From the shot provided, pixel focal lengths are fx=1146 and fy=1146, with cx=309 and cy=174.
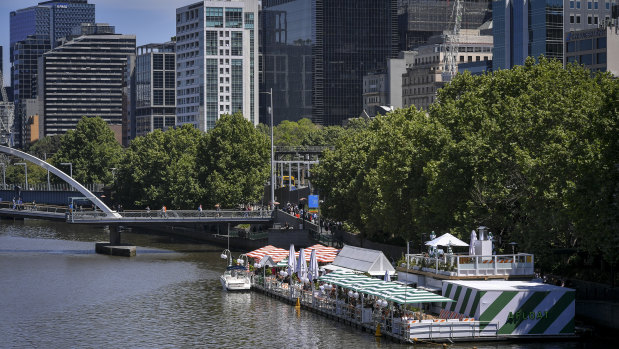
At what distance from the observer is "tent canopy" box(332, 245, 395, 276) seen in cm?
8562

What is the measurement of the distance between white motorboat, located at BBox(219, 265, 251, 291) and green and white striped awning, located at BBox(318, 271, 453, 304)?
608 inches

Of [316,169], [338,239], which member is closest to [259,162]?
[316,169]

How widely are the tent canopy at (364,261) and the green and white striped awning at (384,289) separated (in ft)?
6.60

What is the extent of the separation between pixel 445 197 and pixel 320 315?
1561 cm

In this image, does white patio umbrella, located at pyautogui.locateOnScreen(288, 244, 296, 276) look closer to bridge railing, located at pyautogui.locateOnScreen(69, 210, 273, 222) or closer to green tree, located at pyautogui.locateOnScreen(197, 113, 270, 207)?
bridge railing, located at pyautogui.locateOnScreen(69, 210, 273, 222)

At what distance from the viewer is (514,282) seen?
7519cm

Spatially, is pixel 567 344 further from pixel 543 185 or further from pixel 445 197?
pixel 445 197

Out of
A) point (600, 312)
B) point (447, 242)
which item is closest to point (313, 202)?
point (447, 242)

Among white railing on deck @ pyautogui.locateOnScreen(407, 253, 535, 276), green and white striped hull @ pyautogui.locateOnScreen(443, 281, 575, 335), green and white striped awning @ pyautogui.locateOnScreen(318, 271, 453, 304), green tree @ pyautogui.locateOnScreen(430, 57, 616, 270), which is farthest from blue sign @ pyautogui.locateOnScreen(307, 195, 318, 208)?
green and white striped hull @ pyautogui.locateOnScreen(443, 281, 575, 335)

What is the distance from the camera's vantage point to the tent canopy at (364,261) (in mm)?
85625

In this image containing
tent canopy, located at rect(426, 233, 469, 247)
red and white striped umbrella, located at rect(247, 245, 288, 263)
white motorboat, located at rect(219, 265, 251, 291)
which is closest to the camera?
tent canopy, located at rect(426, 233, 469, 247)

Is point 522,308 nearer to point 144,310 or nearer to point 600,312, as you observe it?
point 600,312

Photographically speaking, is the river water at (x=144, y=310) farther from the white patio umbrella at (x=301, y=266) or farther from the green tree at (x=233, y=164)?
the green tree at (x=233, y=164)

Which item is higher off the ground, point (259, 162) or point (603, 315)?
point (259, 162)
